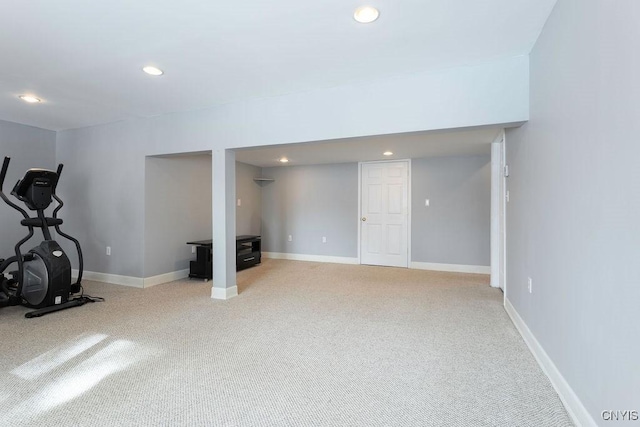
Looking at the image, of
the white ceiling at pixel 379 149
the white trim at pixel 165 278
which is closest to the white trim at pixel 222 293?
the white trim at pixel 165 278

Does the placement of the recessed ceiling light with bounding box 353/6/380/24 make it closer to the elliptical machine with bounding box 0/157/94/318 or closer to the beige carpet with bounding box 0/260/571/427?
the beige carpet with bounding box 0/260/571/427

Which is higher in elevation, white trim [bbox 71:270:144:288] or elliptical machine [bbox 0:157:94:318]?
elliptical machine [bbox 0:157:94:318]

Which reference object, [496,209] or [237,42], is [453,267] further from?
[237,42]

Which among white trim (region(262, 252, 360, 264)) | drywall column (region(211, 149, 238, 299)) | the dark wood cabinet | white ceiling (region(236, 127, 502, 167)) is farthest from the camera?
white trim (region(262, 252, 360, 264))

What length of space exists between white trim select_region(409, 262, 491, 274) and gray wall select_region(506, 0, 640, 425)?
10.9 feet

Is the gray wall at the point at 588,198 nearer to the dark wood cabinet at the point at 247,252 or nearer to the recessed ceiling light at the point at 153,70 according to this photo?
the recessed ceiling light at the point at 153,70

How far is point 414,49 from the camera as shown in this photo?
2.53m

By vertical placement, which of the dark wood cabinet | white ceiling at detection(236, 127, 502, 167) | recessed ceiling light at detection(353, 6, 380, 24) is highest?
recessed ceiling light at detection(353, 6, 380, 24)

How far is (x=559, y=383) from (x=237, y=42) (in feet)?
9.94

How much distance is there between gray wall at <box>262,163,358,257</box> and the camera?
21.8 feet

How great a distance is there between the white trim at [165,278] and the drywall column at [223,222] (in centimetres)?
117

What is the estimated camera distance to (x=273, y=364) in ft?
7.54

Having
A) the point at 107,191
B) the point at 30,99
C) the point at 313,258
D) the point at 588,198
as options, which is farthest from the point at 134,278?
the point at 588,198

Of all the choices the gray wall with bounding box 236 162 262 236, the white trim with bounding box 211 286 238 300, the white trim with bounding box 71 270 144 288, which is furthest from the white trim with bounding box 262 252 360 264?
the white trim with bounding box 71 270 144 288
